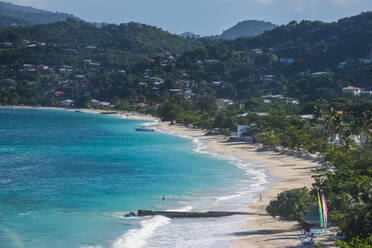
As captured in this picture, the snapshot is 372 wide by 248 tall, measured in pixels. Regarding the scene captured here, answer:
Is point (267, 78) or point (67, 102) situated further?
point (67, 102)

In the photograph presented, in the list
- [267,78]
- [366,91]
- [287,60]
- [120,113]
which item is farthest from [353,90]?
[120,113]

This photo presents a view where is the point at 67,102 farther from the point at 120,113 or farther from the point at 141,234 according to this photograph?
the point at 141,234

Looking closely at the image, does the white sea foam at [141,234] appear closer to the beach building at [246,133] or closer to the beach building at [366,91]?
the beach building at [246,133]

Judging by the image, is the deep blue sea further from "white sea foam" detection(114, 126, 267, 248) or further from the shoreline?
the shoreline

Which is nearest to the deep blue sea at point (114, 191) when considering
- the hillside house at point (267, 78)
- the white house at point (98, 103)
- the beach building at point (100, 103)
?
the beach building at point (100, 103)

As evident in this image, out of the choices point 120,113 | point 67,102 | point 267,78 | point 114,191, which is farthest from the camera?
point 67,102
